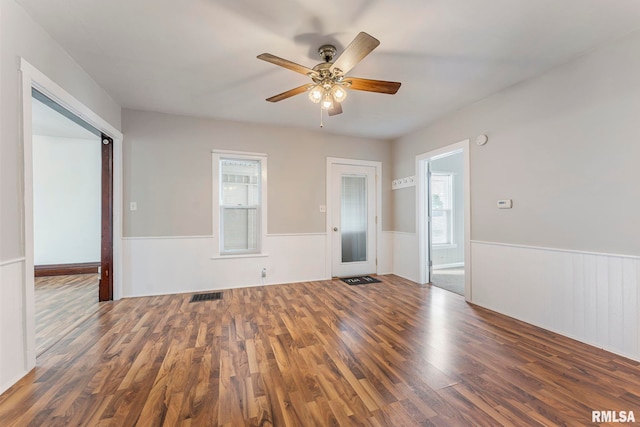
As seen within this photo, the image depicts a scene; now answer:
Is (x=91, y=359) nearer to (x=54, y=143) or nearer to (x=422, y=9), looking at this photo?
(x=422, y=9)

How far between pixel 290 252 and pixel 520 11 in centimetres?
391

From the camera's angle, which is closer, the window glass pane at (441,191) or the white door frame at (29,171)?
the white door frame at (29,171)

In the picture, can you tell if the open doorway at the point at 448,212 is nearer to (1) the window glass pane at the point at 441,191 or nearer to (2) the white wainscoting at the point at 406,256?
(1) the window glass pane at the point at 441,191

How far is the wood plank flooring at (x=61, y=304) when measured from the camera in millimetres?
2592

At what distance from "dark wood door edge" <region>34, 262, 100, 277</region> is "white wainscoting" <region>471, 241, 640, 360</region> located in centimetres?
674

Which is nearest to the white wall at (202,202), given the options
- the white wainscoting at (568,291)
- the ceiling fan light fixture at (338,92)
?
the ceiling fan light fixture at (338,92)

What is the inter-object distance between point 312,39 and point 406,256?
3833 mm

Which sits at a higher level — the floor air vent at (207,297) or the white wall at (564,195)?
the white wall at (564,195)

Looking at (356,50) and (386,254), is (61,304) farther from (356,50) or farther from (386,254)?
(386,254)

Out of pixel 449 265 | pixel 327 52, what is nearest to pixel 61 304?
pixel 327 52

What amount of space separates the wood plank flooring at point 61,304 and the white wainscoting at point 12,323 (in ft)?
1.50

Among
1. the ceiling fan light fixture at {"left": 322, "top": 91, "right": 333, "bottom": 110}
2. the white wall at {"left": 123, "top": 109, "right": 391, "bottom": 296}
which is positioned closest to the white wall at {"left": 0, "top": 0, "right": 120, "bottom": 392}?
the white wall at {"left": 123, "top": 109, "right": 391, "bottom": 296}

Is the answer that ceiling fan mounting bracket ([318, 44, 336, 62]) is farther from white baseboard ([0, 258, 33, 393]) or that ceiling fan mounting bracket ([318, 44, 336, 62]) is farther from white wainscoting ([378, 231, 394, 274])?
white wainscoting ([378, 231, 394, 274])

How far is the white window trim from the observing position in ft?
13.5
